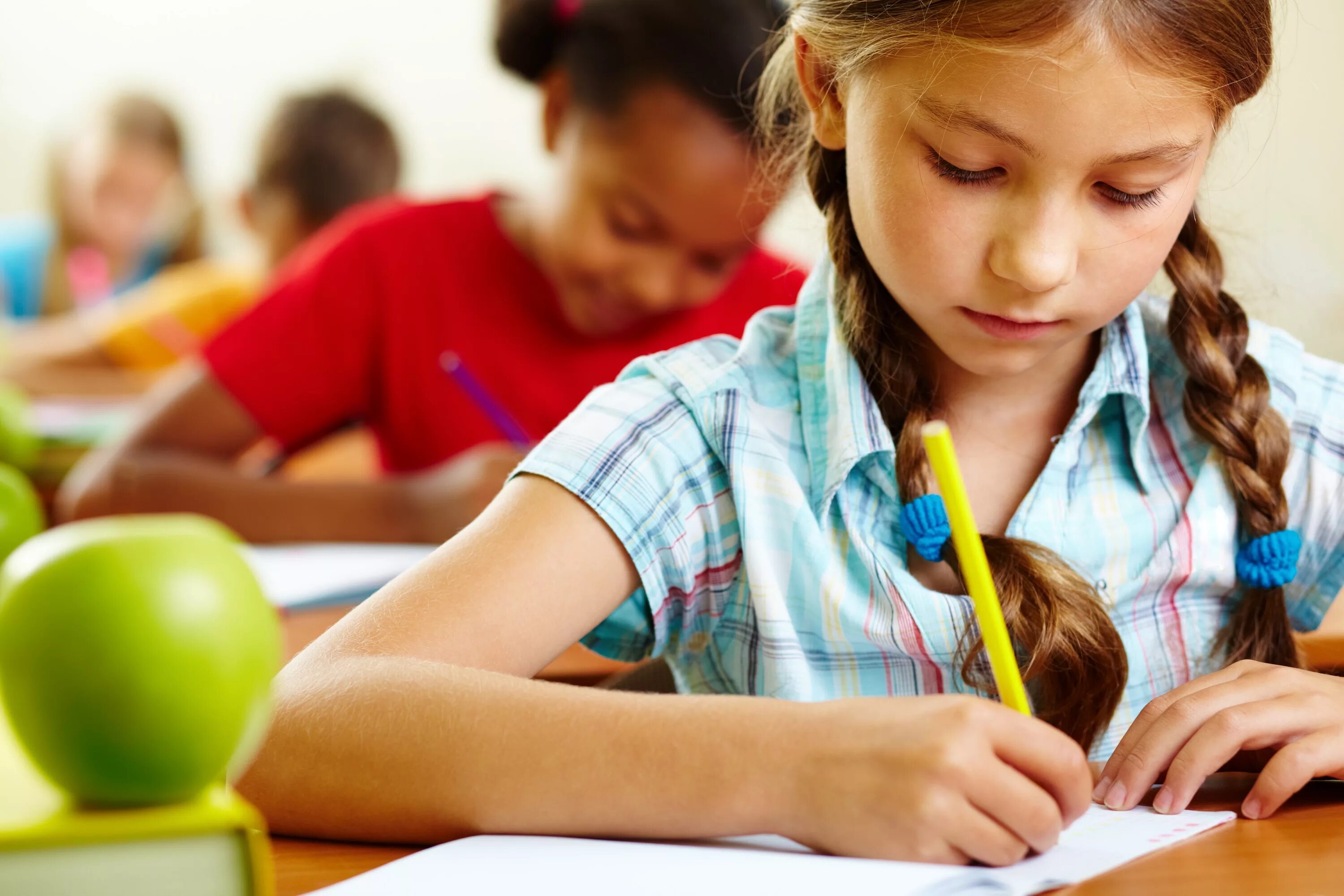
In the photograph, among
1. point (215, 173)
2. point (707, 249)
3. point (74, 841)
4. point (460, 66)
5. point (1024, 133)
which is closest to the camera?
point (74, 841)

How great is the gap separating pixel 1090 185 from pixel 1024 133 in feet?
0.15

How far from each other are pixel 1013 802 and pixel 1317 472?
43 cm

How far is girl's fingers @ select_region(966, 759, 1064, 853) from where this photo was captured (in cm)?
48

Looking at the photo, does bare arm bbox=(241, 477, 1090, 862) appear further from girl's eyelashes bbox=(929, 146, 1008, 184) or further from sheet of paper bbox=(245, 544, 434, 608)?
sheet of paper bbox=(245, 544, 434, 608)

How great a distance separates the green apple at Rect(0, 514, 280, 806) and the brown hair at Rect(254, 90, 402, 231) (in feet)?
6.59

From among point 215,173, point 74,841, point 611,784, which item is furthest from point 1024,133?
point 215,173

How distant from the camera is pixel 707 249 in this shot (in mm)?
1317

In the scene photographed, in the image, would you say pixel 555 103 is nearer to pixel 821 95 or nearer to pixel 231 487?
pixel 231 487

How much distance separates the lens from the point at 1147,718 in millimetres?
590

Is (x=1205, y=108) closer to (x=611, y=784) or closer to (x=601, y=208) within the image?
(x=611, y=784)

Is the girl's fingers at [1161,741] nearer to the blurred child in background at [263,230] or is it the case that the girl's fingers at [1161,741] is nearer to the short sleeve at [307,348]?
the short sleeve at [307,348]

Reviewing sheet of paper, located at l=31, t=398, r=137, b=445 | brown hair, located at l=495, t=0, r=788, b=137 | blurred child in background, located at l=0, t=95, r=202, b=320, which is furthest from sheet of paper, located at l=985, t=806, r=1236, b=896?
blurred child in background, located at l=0, t=95, r=202, b=320

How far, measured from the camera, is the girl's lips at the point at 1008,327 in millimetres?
682

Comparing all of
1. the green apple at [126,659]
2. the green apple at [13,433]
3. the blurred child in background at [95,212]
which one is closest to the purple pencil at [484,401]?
the green apple at [13,433]
